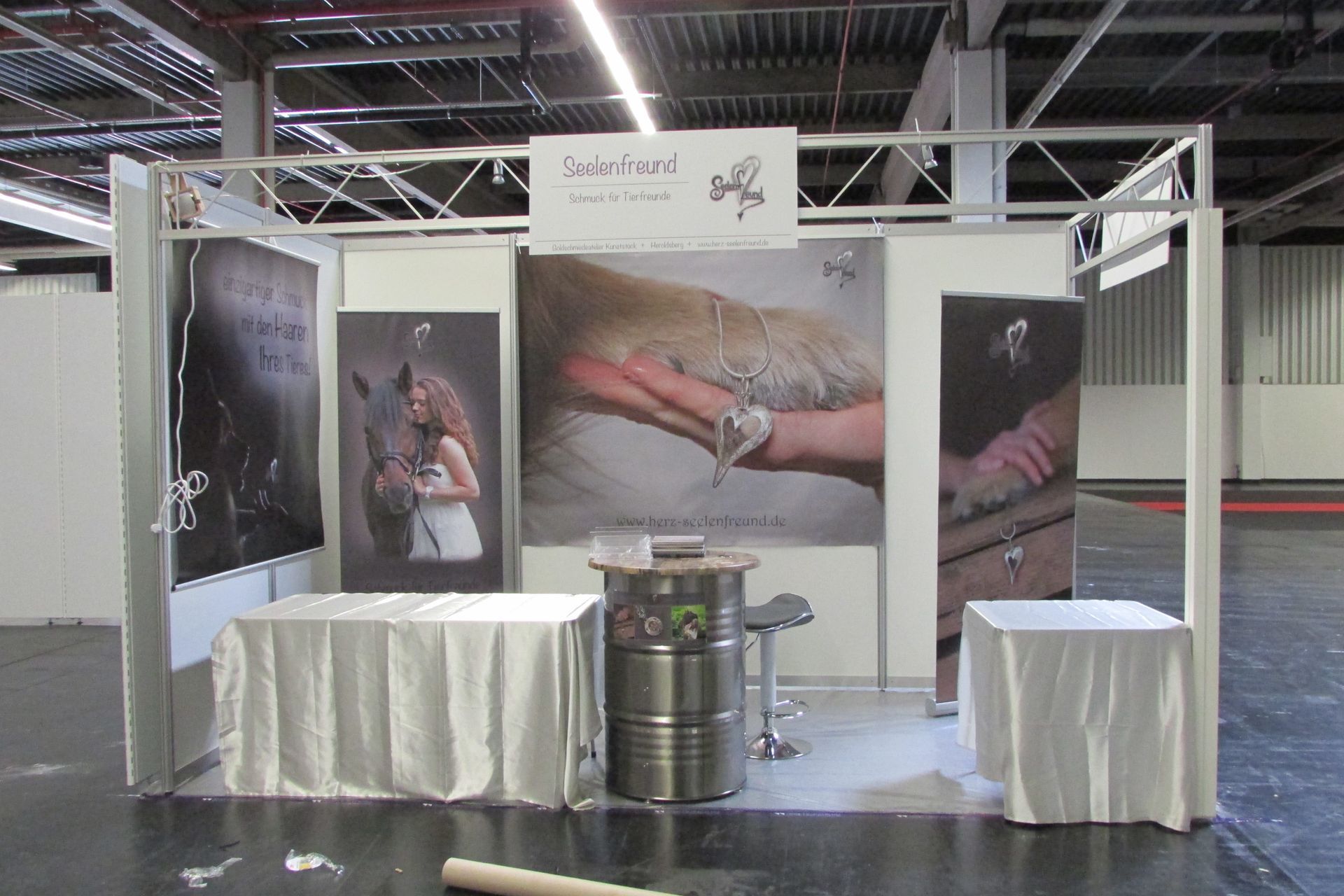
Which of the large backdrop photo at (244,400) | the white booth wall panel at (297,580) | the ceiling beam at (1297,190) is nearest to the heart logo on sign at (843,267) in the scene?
the large backdrop photo at (244,400)

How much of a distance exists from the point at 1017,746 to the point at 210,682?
309 cm

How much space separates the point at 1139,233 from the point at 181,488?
390 centimetres

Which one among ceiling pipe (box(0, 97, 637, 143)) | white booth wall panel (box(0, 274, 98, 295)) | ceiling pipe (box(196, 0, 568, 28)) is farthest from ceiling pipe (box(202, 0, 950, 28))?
white booth wall panel (box(0, 274, 98, 295))

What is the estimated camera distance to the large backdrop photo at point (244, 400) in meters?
3.74

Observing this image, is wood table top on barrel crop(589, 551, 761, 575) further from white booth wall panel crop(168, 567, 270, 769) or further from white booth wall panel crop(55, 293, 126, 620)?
white booth wall panel crop(55, 293, 126, 620)

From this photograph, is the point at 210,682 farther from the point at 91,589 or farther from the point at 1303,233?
the point at 1303,233

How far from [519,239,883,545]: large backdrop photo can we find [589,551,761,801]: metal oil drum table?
1536 mm

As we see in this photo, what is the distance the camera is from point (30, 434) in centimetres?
663

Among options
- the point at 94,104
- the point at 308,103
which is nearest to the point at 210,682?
the point at 308,103

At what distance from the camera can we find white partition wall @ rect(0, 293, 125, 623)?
6574 mm

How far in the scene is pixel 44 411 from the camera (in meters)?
6.62

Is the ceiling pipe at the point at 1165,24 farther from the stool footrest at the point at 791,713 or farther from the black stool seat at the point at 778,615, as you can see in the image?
the stool footrest at the point at 791,713

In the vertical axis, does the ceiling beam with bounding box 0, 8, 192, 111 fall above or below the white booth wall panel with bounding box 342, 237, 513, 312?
above

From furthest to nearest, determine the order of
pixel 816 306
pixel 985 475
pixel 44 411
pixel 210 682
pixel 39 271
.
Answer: pixel 39 271
pixel 44 411
pixel 816 306
pixel 985 475
pixel 210 682
